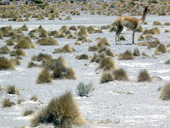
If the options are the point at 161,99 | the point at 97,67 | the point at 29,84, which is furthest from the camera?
the point at 97,67

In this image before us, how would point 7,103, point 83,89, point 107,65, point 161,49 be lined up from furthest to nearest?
point 161,49
point 107,65
point 83,89
point 7,103

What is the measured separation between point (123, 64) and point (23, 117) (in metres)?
9.08

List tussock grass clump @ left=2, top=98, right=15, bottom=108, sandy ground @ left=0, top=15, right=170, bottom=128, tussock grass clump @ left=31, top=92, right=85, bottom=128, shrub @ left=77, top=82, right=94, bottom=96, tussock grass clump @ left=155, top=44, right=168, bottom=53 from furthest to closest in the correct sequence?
tussock grass clump @ left=155, top=44, right=168, bottom=53, shrub @ left=77, top=82, right=94, bottom=96, tussock grass clump @ left=2, top=98, right=15, bottom=108, sandy ground @ left=0, top=15, right=170, bottom=128, tussock grass clump @ left=31, top=92, right=85, bottom=128

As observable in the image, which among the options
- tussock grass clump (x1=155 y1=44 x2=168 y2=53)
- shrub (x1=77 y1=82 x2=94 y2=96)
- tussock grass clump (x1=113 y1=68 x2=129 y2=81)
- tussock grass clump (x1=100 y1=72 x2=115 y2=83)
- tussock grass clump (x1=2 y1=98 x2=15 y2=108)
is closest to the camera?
tussock grass clump (x1=2 y1=98 x2=15 y2=108)

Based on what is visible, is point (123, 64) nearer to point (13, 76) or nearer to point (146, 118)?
point (13, 76)

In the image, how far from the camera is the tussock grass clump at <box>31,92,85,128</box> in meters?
7.91

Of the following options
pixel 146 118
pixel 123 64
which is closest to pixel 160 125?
pixel 146 118

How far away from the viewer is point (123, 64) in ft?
57.5

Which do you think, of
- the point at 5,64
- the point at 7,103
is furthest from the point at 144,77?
the point at 5,64

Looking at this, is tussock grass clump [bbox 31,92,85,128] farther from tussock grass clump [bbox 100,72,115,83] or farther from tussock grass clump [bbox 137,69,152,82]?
tussock grass clump [bbox 137,69,152,82]

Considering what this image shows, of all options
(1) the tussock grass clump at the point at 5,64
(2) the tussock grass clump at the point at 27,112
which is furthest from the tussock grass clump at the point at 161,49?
(2) the tussock grass clump at the point at 27,112

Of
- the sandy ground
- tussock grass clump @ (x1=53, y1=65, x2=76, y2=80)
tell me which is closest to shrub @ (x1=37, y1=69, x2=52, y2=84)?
the sandy ground

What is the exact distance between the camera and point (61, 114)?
26.0 feet

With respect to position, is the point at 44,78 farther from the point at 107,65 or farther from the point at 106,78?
Result: the point at 107,65
